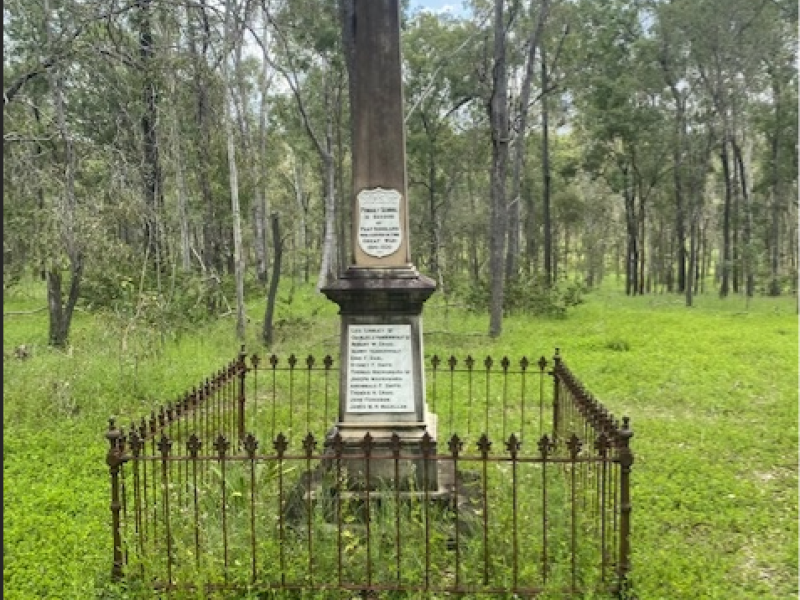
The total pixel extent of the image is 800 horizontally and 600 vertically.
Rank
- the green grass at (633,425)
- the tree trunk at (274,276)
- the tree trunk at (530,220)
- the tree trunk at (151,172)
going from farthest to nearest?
1. the tree trunk at (530,220)
2. the tree trunk at (274,276)
3. the tree trunk at (151,172)
4. the green grass at (633,425)

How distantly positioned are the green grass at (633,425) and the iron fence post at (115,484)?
0.13 metres

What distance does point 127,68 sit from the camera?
831 cm

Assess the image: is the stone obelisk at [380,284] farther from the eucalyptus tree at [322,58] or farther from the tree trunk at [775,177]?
the tree trunk at [775,177]

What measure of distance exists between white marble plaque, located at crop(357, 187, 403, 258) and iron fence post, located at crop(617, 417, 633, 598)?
2.37 m

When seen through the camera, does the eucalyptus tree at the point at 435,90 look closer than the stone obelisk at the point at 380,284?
No

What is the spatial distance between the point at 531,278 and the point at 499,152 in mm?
4946

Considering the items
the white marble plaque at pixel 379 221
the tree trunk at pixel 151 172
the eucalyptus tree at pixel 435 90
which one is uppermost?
the eucalyptus tree at pixel 435 90

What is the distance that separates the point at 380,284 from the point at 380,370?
2.28ft

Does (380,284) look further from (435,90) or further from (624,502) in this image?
(435,90)

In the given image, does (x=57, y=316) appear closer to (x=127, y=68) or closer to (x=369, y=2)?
(x=127, y=68)

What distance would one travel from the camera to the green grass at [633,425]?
5184mm

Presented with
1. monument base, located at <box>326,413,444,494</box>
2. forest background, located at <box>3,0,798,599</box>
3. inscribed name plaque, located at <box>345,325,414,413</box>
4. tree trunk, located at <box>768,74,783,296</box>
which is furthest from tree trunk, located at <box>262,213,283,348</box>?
tree trunk, located at <box>768,74,783,296</box>

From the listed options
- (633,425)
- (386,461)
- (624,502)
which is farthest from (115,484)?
(633,425)

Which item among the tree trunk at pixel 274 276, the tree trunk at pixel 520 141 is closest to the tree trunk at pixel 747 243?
the tree trunk at pixel 520 141
